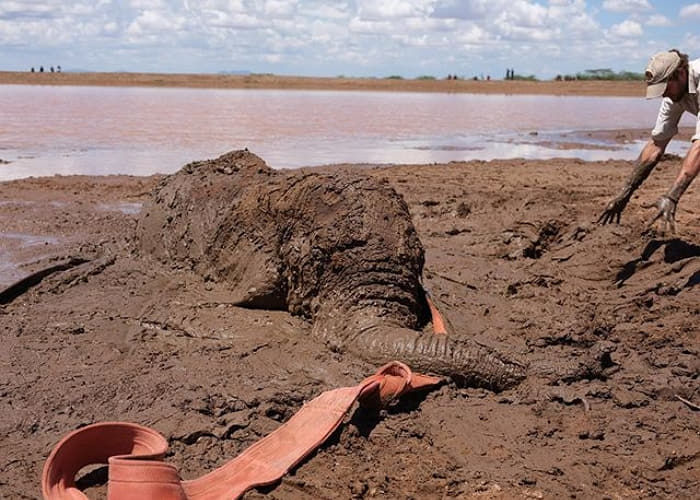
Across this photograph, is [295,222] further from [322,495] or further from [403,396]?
[322,495]

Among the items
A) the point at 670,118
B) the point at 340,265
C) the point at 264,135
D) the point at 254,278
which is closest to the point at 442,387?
the point at 340,265

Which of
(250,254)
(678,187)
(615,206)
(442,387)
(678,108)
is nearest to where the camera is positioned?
(442,387)

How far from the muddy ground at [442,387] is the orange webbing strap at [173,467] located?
0.10 metres

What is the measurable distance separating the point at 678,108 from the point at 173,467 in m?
5.46

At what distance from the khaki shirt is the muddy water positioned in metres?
8.03

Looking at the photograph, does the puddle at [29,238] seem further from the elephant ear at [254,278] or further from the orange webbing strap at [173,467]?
the orange webbing strap at [173,467]

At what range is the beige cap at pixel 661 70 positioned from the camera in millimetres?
6242

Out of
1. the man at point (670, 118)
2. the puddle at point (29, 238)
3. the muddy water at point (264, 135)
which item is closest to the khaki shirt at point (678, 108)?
the man at point (670, 118)

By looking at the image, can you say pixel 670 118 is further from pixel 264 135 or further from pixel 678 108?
pixel 264 135

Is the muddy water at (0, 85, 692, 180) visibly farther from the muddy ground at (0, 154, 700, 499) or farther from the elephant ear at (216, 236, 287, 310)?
the elephant ear at (216, 236, 287, 310)

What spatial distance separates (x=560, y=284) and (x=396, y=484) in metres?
3.68

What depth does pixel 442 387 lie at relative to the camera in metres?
4.22

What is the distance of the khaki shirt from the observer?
6.29 meters

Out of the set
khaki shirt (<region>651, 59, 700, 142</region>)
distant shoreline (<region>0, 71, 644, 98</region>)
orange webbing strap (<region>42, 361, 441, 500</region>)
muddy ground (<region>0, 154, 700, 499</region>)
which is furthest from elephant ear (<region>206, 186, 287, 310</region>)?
distant shoreline (<region>0, 71, 644, 98</region>)
